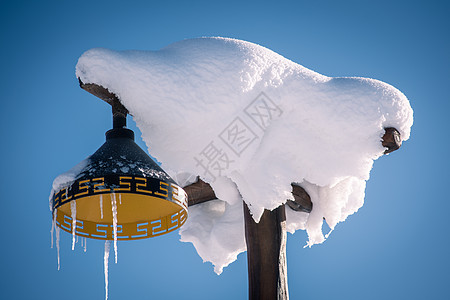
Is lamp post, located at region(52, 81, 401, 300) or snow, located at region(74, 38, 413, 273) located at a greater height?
snow, located at region(74, 38, 413, 273)

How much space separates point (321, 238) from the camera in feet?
9.28

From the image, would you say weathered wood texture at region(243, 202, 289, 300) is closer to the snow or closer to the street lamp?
the snow

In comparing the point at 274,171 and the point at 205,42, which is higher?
the point at 205,42

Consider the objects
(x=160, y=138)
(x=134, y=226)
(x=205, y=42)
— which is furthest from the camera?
(x=205, y=42)

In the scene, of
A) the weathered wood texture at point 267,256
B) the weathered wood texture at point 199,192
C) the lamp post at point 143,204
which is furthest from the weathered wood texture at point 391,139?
the weathered wood texture at point 199,192

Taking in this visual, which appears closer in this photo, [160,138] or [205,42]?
[160,138]

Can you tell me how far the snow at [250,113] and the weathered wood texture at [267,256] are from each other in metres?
0.17

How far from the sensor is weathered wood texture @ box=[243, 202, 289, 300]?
2.63 metres

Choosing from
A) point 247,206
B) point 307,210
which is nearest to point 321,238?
point 307,210

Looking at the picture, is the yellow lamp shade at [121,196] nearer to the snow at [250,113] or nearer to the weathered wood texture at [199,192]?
the snow at [250,113]

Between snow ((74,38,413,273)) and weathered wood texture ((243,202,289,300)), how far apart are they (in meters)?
0.17

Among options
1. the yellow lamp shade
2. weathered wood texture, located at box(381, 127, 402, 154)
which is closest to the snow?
weathered wood texture, located at box(381, 127, 402, 154)

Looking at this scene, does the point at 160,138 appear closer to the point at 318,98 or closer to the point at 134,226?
the point at 134,226

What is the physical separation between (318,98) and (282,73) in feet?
0.72
